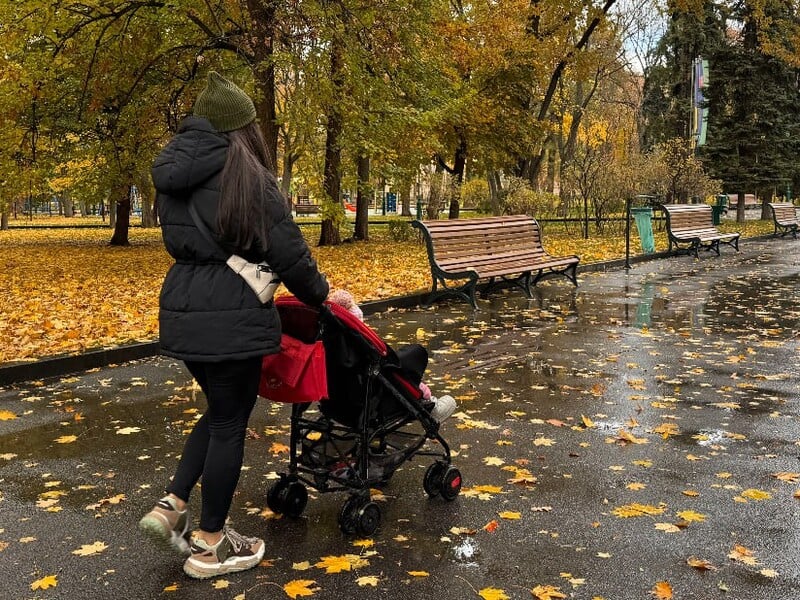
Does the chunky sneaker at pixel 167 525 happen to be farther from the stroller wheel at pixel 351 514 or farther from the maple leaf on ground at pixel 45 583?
the stroller wheel at pixel 351 514

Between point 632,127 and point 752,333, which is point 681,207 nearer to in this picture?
point 752,333

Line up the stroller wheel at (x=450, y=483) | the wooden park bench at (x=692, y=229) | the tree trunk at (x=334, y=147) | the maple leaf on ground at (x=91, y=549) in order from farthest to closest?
the wooden park bench at (x=692, y=229) < the tree trunk at (x=334, y=147) < the stroller wheel at (x=450, y=483) < the maple leaf on ground at (x=91, y=549)

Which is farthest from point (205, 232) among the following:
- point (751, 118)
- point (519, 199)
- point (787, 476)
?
point (751, 118)

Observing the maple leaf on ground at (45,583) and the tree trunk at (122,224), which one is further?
the tree trunk at (122,224)

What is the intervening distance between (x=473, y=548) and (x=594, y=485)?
107cm

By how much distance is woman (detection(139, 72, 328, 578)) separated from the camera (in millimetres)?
3135

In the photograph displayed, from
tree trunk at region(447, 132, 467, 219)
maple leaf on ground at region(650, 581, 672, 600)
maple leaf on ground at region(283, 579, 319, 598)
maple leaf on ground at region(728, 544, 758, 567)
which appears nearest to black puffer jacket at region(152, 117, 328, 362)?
maple leaf on ground at region(283, 579, 319, 598)

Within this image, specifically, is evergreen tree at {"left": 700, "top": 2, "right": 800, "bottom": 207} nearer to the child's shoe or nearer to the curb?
the curb

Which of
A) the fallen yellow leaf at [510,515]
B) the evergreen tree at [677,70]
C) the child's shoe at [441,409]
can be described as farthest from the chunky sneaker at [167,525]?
the evergreen tree at [677,70]

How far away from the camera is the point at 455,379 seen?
6.89 metres

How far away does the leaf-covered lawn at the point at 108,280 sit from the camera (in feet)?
27.8

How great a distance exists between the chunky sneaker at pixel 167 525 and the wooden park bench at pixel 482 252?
718 cm

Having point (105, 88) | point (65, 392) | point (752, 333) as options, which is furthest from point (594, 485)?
point (105, 88)

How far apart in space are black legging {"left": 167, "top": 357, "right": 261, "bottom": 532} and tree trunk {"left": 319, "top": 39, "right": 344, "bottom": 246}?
11.0 meters
